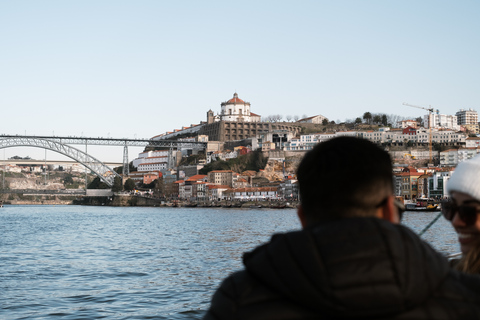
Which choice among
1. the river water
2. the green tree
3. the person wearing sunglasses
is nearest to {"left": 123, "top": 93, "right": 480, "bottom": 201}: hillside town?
the green tree

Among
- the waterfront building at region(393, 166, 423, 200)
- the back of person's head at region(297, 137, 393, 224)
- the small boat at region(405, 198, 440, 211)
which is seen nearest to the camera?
→ the back of person's head at region(297, 137, 393, 224)

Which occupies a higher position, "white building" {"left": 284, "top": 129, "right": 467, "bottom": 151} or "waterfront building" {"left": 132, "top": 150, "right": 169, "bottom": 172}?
"white building" {"left": 284, "top": 129, "right": 467, "bottom": 151}

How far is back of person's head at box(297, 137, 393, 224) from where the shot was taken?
99 cm

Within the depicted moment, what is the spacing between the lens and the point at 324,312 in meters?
0.89

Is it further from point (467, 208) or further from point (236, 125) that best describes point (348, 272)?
point (236, 125)

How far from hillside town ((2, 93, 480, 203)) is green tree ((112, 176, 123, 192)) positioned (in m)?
1.47

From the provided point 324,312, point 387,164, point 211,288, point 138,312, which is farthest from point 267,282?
point 211,288

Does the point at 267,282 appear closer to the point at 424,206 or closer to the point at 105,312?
the point at 105,312

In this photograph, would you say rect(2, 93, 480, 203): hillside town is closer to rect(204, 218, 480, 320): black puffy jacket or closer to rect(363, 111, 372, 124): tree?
rect(363, 111, 372, 124): tree

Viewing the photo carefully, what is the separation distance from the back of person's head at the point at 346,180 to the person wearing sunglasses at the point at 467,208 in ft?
1.02

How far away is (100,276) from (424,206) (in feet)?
134

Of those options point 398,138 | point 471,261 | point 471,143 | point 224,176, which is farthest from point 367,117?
point 471,261

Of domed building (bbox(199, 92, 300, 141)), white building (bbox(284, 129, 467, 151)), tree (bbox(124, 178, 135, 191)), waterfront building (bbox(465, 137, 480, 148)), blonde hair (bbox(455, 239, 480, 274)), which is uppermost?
domed building (bbox(199, 92, 300, 141))

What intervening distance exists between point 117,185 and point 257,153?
1757 centimetres
